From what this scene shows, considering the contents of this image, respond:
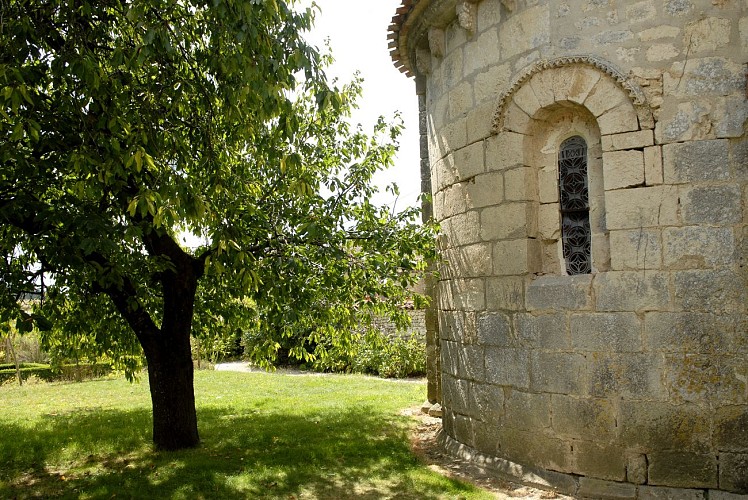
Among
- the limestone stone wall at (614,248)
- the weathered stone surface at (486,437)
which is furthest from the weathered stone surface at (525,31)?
the weathered stone surface at (486,437)

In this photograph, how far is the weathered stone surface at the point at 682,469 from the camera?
15.7 feet

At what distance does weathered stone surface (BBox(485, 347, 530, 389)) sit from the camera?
5594 millimetres

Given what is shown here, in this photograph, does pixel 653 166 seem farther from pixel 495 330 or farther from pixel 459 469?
pixel 459 469

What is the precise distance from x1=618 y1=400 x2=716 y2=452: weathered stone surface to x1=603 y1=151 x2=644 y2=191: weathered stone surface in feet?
6.00

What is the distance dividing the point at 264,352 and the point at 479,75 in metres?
3.85

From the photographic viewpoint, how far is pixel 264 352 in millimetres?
6926

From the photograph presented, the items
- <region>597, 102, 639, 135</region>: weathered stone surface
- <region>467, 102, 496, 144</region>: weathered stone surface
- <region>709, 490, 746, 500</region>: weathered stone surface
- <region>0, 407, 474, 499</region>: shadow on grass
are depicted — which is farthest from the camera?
<region>467, 102, 496, 144</region>: weathered stone surface

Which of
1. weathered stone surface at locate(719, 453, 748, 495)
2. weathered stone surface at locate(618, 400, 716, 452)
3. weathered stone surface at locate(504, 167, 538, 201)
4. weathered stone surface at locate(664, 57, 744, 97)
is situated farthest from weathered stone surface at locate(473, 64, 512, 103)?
weathered stone surface at locate(719, 453, 748, 495)

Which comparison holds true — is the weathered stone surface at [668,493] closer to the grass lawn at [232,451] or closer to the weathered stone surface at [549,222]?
the grass lawn at [232,451]

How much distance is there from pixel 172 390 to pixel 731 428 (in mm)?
5472

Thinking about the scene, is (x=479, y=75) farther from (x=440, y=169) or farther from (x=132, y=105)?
(x=132, y=105)

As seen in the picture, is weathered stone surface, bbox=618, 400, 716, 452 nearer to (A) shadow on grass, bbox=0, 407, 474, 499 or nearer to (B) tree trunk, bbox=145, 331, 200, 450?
(A) shadow on grass, bbox=0, 407, 474, 499

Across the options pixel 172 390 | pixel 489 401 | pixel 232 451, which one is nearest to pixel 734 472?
pixel 489 401

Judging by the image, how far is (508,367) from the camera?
5.73 metres
